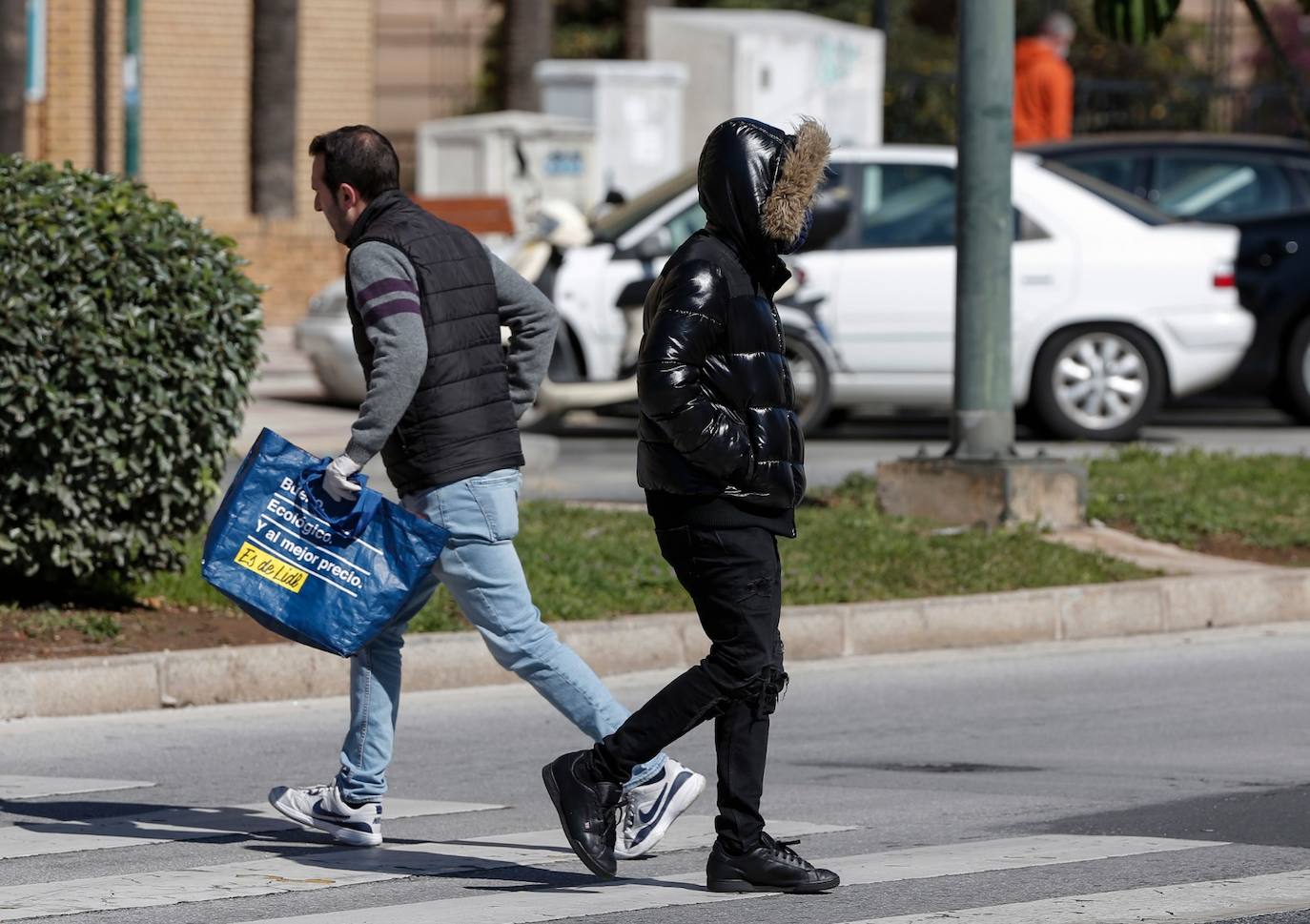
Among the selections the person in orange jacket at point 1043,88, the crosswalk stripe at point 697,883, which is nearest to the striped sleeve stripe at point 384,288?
the crosswalk stripe at point 697,883

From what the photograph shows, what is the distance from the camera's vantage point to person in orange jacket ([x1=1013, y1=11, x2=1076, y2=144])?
61.8 ft

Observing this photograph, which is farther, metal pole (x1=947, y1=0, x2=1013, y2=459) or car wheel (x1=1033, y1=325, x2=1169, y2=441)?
car wheel (x1=1033, y1=325, x2=1169, y2=441)

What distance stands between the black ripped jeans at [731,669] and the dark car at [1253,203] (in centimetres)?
1013

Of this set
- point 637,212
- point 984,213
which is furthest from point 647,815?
point 637,212

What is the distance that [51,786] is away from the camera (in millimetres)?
6566

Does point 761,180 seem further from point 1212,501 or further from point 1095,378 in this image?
point 1095,378

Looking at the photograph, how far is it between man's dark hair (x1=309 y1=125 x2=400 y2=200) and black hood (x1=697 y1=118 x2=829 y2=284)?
0.89 meters

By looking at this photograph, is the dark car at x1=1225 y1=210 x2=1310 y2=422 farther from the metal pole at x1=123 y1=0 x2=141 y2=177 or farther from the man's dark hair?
the man's dark hair

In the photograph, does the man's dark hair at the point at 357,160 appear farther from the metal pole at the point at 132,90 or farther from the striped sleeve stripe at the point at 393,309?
the metal pole at the point at 132,90

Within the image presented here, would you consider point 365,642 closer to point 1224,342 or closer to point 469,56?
point 1224,342

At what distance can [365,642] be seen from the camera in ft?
18.3

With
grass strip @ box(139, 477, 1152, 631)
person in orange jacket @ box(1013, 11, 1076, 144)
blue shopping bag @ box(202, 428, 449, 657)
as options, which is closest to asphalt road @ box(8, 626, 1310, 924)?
grass strip @ box(139, 477, 1152, 631)

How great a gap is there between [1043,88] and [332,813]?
14129mm

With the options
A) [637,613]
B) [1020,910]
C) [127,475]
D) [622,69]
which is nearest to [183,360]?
[127,475]
